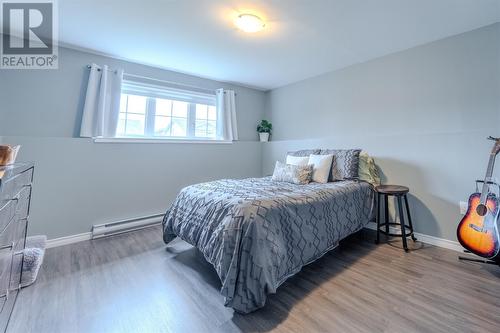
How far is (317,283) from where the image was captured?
174 cm

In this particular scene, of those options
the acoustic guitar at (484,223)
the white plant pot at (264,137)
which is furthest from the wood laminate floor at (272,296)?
the white plant pot at (264,137)

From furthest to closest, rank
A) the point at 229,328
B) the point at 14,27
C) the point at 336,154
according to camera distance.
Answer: the point at 336,154
the point at 14,27
the point at 229,328

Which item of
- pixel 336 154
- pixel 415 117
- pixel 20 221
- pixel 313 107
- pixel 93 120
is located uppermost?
pixel 313 107

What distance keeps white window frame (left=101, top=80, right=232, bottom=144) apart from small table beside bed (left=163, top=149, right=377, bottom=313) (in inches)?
50.0

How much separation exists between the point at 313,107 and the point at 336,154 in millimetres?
1156

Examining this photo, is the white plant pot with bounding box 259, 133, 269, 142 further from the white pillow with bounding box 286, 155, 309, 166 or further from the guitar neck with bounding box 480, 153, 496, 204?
the guitar neck with bounding box 480, 153, 496, 204

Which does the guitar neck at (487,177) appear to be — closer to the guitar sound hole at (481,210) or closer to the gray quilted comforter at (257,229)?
the guitar sound hole at (481,210)

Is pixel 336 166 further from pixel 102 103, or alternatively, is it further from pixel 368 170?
pixel 102 103

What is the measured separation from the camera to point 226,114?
381cm

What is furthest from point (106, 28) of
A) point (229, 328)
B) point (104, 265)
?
point (229, 328)

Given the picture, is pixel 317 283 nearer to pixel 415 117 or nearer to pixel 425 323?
pixel 425 323

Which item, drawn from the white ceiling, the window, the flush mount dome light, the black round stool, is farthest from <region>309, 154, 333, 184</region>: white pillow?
the window

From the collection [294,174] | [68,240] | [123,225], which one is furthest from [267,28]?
[68,240]

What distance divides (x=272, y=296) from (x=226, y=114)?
9.60 feet
